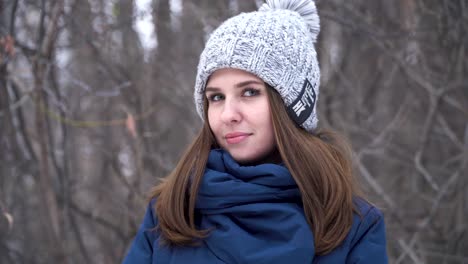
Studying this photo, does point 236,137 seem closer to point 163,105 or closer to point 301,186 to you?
point 301,186

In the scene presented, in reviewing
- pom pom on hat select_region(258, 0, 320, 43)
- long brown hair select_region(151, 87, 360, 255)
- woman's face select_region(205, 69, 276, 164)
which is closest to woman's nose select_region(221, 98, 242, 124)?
woman's face select_region(205, 69, 276, 164)

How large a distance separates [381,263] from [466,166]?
1.87m

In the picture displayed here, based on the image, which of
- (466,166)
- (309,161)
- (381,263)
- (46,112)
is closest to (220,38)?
(309,161)

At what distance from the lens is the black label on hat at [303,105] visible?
2061mm

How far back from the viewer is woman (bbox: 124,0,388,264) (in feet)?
6.22

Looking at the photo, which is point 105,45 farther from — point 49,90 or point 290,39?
point 290,39

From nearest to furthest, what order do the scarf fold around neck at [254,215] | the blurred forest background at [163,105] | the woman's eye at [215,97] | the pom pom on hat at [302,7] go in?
the scarf fold around neck at [254,215]
the woman's eye at [215,97]
the pom pom on hat at [302,7]
the blurred forest background at [163,105]

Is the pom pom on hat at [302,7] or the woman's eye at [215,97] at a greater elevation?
the pom pom on hat at [302,7]

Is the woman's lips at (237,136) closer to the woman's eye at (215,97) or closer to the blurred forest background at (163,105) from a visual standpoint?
the woman's eye at (215,97)

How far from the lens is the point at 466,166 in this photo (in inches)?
138

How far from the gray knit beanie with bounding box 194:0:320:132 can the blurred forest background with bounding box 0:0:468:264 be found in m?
1.10

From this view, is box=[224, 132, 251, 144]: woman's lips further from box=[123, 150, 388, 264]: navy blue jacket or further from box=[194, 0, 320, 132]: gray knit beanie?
box=[194, 0, 320, 132]: gray knit beanie

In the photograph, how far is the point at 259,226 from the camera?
1.90m

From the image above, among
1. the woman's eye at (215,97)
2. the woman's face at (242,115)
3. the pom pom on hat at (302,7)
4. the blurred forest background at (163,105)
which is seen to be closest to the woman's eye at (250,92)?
the woman's face at (242,115)
